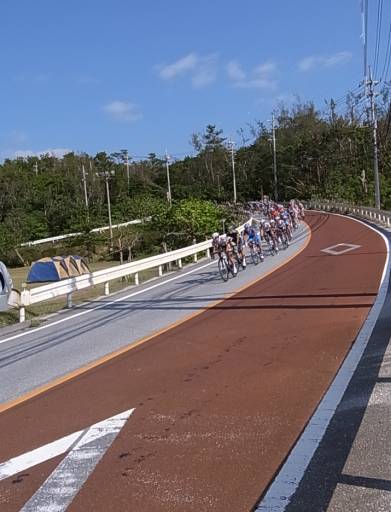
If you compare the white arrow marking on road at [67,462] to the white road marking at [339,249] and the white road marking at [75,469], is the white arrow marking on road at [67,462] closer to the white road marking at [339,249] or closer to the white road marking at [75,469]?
the white road marking at [75,469]

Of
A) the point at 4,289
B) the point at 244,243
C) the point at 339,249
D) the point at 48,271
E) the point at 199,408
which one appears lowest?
the point at 48,271

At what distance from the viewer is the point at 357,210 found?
52.4m

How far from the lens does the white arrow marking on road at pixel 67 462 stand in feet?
13.7

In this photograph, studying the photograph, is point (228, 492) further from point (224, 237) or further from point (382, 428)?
point (224, 237)

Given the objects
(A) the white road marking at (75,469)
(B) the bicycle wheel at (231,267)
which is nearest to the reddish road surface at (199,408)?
(A) the white road marking at (75,469)

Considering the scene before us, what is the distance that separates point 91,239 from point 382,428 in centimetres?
6434

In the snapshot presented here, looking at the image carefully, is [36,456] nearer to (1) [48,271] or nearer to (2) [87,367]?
(2) [87,367]

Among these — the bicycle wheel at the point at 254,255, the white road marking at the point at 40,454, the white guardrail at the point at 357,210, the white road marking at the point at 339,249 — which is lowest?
the white road marking at the point at 339,249

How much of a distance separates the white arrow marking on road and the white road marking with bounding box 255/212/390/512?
4.57 feet

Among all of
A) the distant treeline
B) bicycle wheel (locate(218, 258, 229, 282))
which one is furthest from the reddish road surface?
the distant treeline

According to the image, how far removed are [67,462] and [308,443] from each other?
1918mm

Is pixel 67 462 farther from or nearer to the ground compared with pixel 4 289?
nearer to the ground

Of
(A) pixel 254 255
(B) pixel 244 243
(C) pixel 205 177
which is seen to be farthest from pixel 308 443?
(C) pixel 205 177

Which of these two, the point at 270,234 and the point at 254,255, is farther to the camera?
the point at 270,234
